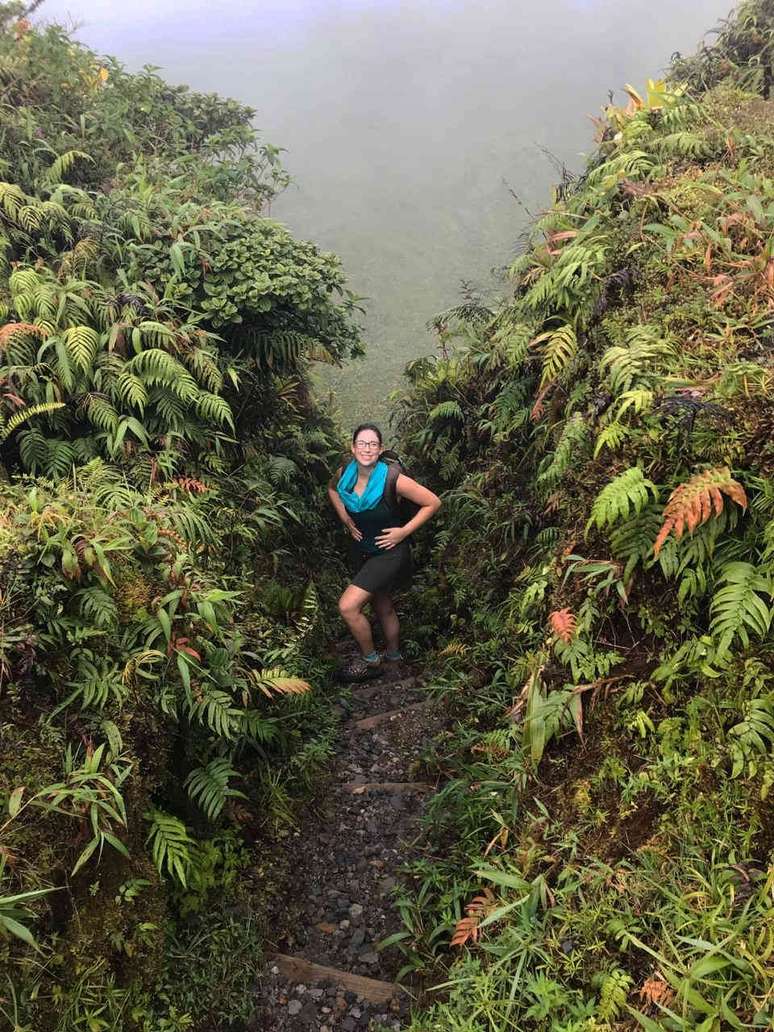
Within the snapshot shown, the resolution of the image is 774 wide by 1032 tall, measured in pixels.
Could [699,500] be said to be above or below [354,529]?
below

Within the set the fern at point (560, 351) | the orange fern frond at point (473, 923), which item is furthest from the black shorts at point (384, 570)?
the orange fern frond at point (473, 923)

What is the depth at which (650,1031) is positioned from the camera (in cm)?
229

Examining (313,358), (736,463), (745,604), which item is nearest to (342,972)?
(745,604)

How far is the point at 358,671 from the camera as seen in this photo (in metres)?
Result: 6.39

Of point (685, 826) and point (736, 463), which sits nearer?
point (685, 826)

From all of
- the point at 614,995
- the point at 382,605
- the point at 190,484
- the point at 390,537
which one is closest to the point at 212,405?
the point at 190,484

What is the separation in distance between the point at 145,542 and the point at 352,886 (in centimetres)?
273

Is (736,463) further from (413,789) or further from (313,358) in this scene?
(313,358)

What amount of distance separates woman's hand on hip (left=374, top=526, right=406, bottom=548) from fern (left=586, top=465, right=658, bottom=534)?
2866 millimetres

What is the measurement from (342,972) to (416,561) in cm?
483

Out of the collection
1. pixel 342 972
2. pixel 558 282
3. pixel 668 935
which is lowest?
pixel 342 972

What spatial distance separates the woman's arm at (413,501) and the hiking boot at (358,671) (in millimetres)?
1306

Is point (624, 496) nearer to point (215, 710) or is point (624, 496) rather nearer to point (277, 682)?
point (277, 682)

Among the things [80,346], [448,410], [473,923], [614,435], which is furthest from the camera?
[448,410]
